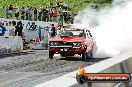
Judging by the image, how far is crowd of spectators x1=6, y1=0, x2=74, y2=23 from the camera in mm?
29062

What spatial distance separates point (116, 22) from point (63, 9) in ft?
23.3

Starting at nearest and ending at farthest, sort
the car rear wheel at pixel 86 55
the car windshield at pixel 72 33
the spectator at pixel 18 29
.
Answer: the car rear wheel at pixel 86 55, the car windshield at pixel 72 33, the spectator at pixel 18 29

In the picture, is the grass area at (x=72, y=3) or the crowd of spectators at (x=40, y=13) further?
the grass area at (x=72, y=3)

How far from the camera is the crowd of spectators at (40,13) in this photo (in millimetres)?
29062

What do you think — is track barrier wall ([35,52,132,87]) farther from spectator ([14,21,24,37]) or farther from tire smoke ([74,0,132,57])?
spectator ([14,21,24,37])

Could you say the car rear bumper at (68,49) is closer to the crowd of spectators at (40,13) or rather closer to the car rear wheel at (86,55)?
the car rear wheel at (86,55)

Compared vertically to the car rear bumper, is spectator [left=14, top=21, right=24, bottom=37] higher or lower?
higher

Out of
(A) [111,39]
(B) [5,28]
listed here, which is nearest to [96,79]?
(B) [5,28]

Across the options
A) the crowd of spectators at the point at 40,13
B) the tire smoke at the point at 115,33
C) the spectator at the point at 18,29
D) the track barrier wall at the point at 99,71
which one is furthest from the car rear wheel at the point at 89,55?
the crowd of spectators at the point at 40,13

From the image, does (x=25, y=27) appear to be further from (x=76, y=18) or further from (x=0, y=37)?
(x=76, y=18)

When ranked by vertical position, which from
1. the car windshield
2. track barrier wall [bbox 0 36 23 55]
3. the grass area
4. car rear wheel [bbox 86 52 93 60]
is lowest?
car rear wheel [bbox 86 52 93 60]

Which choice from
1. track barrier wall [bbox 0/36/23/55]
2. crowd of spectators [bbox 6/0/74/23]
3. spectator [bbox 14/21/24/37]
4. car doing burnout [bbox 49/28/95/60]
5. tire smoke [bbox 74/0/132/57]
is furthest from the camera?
crowd of spectators [bbox 6/0/74/23]

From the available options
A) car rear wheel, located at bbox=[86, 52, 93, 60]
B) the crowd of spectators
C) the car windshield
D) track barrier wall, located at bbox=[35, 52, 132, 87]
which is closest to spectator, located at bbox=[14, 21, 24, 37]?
the crowd of spectators

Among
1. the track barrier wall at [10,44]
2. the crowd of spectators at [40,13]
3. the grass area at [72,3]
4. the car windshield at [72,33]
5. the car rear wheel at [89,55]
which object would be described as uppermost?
the grass area at [72,3]
